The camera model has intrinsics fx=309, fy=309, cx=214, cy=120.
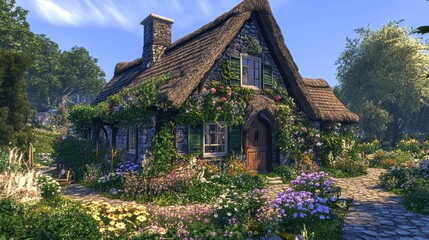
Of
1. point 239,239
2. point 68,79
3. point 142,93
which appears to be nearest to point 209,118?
point 142,93

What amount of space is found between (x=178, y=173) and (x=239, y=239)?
171 inches

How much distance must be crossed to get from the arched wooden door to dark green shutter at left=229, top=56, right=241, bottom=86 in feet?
5.87

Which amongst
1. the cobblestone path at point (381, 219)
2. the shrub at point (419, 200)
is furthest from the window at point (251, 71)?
the shrub at point (419, 200)

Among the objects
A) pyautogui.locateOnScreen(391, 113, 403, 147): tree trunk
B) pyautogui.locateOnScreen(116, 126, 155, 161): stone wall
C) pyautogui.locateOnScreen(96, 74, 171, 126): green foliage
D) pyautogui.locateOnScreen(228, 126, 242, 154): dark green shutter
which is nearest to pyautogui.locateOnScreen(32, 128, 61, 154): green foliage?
pyautogui.locateOnScreen(116, 126, 155, 161): stone wall

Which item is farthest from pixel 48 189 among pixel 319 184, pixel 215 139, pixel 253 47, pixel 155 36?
pixel 155 36

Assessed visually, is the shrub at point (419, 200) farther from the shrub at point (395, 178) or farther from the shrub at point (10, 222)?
the shrub at point (10, 222)

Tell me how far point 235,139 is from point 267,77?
9.76 feet

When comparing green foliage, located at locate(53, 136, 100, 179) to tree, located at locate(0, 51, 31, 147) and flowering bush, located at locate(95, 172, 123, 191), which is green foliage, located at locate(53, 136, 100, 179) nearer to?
flowering bush, located at locate(95, 172, 123, 191)

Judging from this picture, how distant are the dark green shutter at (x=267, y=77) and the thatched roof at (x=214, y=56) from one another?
0.63 meters

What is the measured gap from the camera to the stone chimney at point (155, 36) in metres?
14.5

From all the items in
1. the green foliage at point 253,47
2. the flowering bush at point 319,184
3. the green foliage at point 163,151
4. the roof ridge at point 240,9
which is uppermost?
the roof ridge at point 240,9

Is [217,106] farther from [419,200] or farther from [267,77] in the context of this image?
[419,200]

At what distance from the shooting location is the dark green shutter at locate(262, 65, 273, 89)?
12492mm

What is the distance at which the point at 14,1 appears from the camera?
28438mm
